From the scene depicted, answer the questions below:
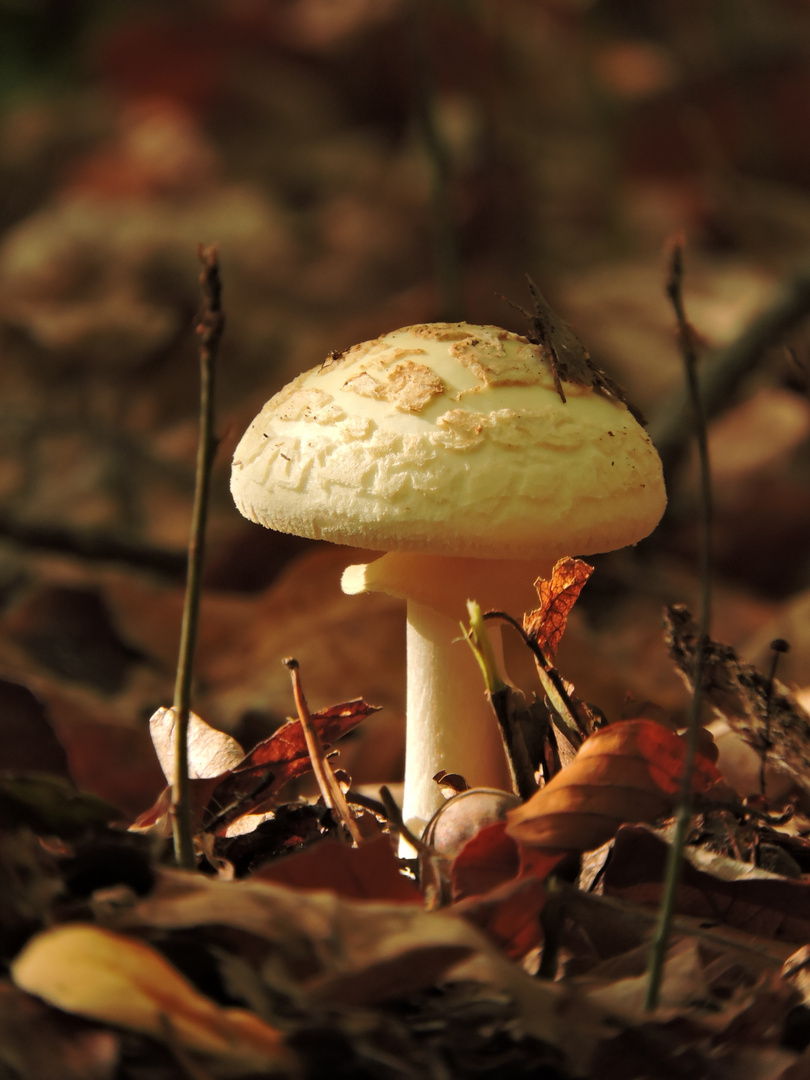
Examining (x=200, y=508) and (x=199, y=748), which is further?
(x=199, y=748)

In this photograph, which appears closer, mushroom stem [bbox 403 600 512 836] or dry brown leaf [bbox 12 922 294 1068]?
dry brown leaf [bbox 12 922 294 1068]

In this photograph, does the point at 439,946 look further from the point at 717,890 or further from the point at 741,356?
the point at 741,356

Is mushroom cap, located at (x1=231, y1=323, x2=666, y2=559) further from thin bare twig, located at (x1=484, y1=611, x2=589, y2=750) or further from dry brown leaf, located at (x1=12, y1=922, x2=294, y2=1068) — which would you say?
dry brown leaf, located at (x1=12, y1=922, x2=294, y2=1068)

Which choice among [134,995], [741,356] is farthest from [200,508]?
[741,356]

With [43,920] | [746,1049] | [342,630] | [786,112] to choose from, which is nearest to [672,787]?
[746,1049]

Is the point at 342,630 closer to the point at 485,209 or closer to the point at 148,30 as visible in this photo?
the point at 485,209

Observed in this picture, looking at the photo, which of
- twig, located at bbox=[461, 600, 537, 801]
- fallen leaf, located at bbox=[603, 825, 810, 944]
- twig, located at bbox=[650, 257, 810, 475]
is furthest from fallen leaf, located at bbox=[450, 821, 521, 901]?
twig, located at bbox=[650, 257, 810, 475]

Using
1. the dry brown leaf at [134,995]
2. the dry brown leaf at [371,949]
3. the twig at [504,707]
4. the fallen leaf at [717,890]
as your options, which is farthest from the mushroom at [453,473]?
the dry brown leaf at [134,995]
